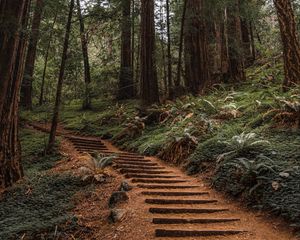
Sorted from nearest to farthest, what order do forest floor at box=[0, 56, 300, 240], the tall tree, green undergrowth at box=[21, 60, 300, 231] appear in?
forest floor at box=[0, 56, 300, 240]
green undergrowth at box=[21, 60, 300, 231]
the tall tree

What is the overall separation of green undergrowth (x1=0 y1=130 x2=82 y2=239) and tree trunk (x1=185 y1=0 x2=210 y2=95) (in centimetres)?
725

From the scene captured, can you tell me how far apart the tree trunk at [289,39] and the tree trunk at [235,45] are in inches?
188

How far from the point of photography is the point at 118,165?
→ 8367mm

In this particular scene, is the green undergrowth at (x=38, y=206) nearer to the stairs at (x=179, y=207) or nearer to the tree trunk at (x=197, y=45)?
the stairs at (x=179, y=207)

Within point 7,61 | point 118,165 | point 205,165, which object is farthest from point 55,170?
point 205,165

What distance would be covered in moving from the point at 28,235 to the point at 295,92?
22.5 feet

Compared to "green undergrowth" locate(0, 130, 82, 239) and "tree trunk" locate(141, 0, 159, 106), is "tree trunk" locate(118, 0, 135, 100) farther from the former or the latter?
"green undergrowth" locate(0, 130, 82, 239)

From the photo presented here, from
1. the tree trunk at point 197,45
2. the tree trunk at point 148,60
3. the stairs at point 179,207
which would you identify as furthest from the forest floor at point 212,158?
the tree trunk at point 197,45

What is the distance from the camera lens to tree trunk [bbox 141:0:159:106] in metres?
13.5

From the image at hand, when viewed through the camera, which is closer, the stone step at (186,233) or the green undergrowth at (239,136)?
the stone step at (186,233)

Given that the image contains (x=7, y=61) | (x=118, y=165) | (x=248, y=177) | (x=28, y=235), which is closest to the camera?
(x=28, y=235)

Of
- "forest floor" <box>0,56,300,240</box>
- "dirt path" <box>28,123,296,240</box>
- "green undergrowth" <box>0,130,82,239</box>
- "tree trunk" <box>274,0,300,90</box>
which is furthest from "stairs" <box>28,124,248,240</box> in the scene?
"tree trunk" <box>274,0,300,90</box>

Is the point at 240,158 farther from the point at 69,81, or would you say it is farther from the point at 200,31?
the point at 69,81

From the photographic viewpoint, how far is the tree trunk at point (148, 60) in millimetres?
13523
